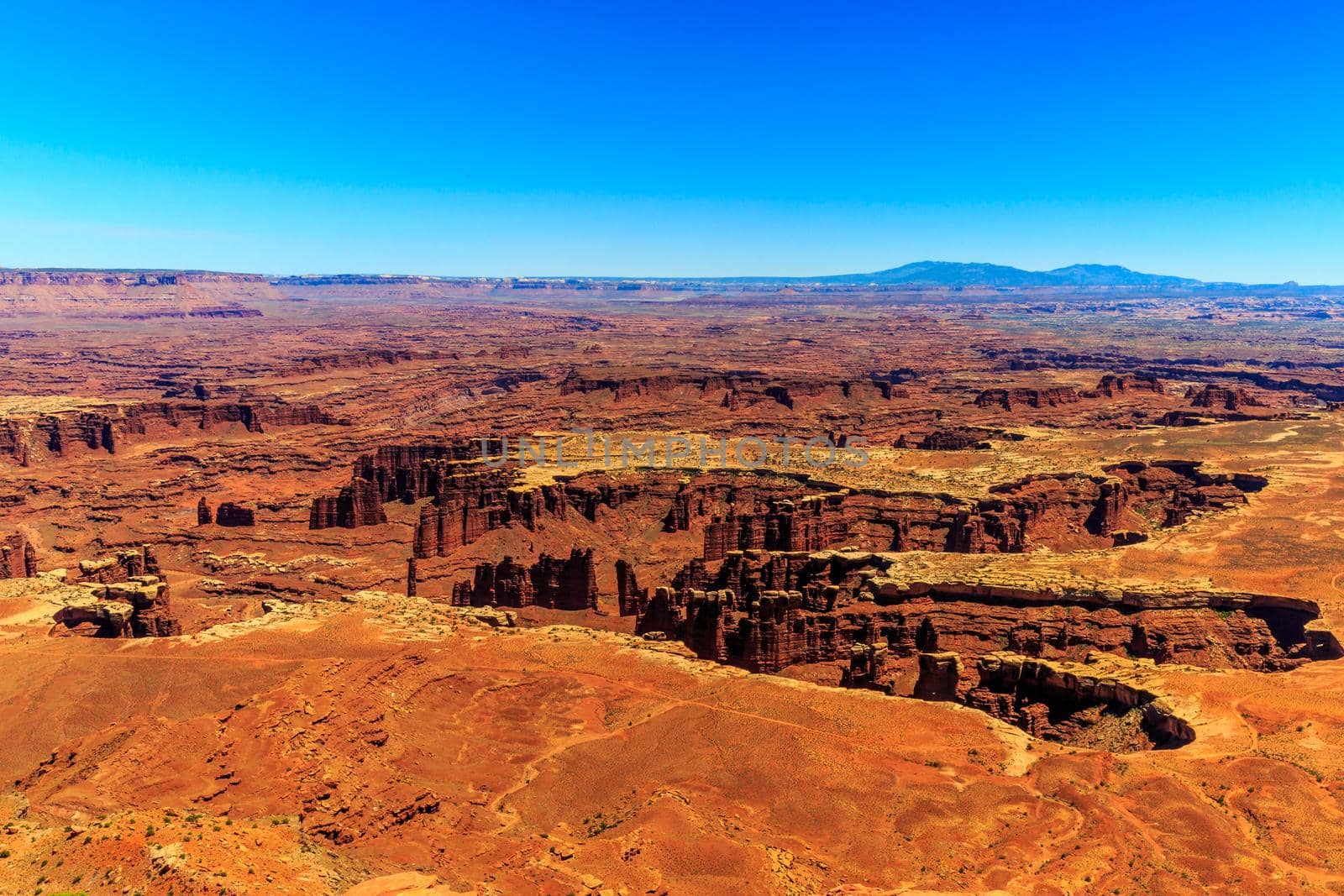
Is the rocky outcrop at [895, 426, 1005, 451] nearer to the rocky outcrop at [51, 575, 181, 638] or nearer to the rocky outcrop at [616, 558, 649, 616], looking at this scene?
the rocky outcrop at [616, 558, 649, 616]

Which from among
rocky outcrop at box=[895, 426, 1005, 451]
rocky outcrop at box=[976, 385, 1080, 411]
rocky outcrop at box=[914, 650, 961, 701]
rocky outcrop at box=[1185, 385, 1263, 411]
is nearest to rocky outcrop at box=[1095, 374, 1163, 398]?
rocky outcrop at box=[976, 385, 1080, 411]

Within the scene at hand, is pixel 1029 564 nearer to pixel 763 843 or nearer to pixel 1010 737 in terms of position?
pixel 1010 737

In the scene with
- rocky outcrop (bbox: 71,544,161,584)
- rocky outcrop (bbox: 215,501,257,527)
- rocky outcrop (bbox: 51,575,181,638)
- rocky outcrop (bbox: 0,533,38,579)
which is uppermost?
rocky outcrop (bbox: 51,575,181,638)

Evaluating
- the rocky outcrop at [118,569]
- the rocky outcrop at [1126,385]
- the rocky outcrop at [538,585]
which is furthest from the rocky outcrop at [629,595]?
the rocky outcrop at [1126,385]

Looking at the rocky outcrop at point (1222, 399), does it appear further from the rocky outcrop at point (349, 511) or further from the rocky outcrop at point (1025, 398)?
the rocky outcrop at point (349, 511)

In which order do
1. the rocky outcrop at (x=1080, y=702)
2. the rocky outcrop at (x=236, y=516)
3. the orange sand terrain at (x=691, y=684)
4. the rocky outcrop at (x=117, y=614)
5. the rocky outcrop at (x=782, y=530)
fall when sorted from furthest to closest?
the rocky outcrop at (x=236, y=516)
the rocky outcrop at (x=782, y=530)
the rocky outcrop at (x=117, y=614)
the rocky outcrop at (x=1080, y=702)
the orange sand terrain at (x=691, y=684)
